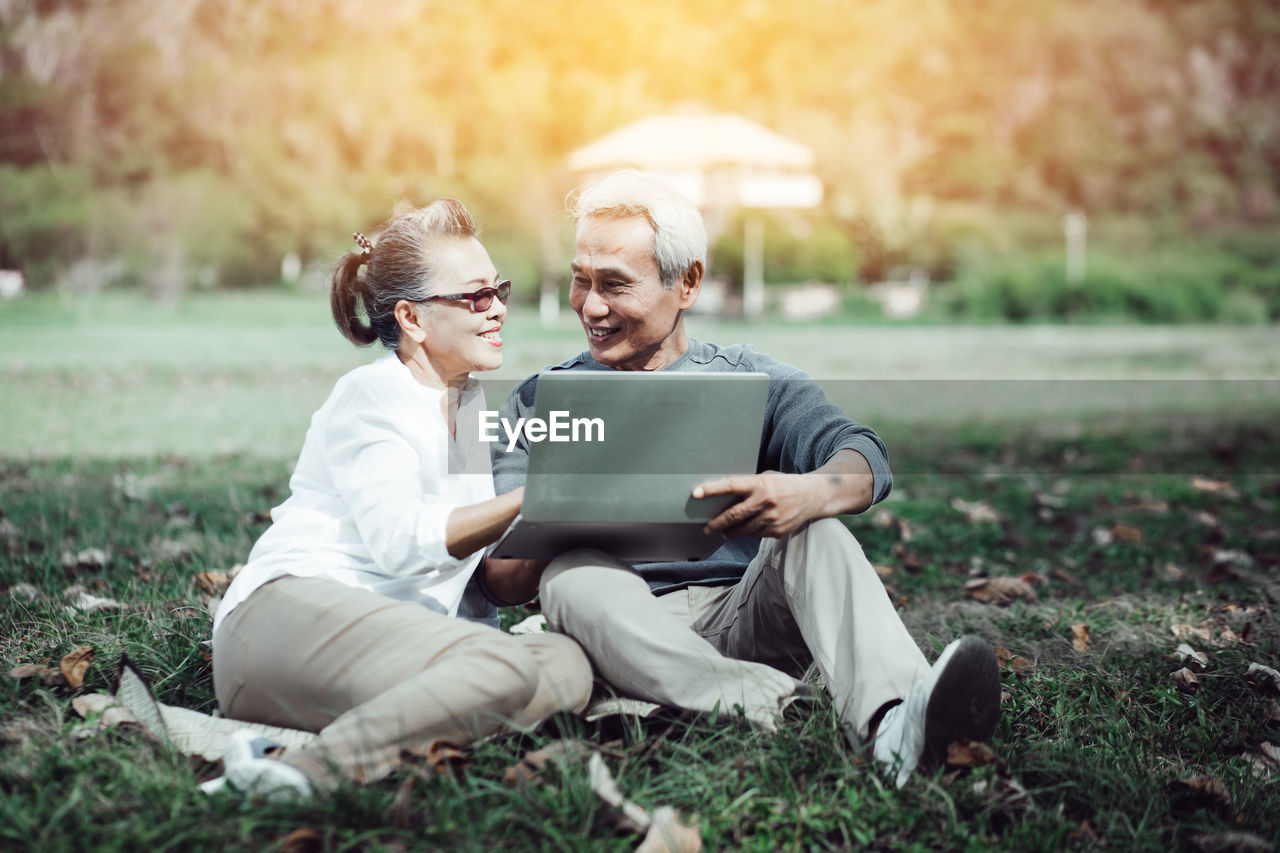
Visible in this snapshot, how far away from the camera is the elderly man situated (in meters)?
2.29

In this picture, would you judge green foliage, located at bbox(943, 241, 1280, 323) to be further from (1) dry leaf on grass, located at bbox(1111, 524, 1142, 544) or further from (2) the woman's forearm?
(2) the woman's forearm

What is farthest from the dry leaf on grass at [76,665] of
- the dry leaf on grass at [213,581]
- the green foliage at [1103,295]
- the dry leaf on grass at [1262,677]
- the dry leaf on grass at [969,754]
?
the green foliage at [1103,295]

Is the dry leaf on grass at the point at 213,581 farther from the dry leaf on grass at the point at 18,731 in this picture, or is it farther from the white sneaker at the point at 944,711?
the white sneaker at the point at 944,711

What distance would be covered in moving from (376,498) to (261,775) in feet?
1.78

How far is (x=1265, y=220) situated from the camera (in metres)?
Result: 25.9

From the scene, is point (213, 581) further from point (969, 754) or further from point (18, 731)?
point (969, 754)

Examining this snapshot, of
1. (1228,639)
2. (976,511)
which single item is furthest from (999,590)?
(976,511)

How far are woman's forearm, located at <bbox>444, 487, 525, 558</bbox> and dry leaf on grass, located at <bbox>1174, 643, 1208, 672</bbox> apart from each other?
1893 millimetres

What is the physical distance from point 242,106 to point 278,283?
333 cm

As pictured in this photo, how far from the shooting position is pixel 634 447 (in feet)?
7.38

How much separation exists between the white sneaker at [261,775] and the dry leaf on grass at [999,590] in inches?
98.9

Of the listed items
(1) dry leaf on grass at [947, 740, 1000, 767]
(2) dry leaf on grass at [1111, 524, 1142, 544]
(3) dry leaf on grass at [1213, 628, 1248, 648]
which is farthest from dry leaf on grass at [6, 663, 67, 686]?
(2) dry leaf on grass at [1111, 524, 1142, 544]

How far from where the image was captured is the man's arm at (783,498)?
7.60 feet

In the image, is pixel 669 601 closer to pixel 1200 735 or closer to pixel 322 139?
pixel 1200 735
